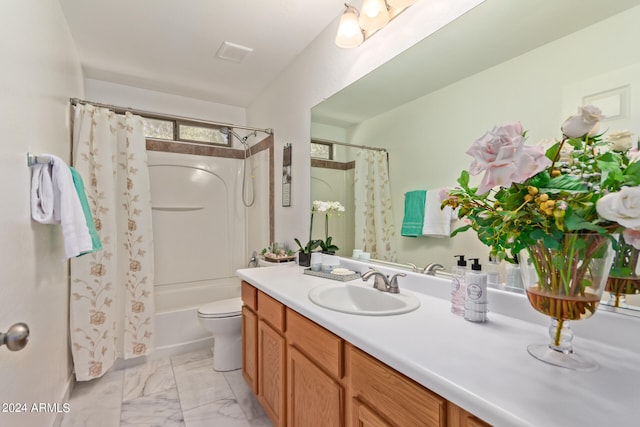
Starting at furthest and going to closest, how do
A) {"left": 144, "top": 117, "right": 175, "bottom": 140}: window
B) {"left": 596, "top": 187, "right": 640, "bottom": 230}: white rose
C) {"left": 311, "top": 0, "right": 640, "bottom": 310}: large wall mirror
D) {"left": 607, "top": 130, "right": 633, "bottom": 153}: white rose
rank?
{"left": 144, "top": 117, "right": 175, "bottom": 140}: window < {"left": 311, "top": 0, "right": 640, "bottom": 310}: large wall mirror < {"left": 607, "top": 130, "right": 633, "bottom": 153}: white rose < {"left": 596, "top": 187, "right": 640, "bottom": 230}: white rose

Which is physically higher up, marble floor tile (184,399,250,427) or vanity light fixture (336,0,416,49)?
vanity light fixture (336,0,416,49)

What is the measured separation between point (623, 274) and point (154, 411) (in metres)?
2.32

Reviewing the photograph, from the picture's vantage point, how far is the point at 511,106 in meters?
1.07

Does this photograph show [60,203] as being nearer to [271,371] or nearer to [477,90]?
[271,371]

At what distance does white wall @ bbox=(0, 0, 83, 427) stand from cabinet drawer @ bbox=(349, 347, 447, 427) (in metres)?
1.12

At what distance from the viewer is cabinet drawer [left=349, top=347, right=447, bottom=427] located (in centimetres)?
67

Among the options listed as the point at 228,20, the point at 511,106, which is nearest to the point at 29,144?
the point at 228,20

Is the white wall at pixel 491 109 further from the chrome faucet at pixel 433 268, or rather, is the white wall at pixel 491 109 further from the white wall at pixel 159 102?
the white wall at pixel 159 102

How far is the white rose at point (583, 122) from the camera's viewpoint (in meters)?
0.64

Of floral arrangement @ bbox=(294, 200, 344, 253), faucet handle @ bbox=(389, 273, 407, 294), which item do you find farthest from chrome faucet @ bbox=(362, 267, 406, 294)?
floral arrangement @ bbox=(294, 200, 344, 253)

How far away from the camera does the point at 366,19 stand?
1523 millimetres

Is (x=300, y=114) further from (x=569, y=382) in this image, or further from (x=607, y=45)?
(x=569, y=382)

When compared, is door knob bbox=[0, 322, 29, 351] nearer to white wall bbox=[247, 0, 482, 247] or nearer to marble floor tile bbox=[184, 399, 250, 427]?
marble floor tile bbox=[184, 399, 250, 427]

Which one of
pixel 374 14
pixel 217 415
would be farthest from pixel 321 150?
pixel 217 415
